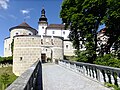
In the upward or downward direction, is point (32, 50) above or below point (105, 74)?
above

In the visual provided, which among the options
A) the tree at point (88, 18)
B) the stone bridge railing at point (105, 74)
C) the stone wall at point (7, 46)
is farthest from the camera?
the stone wall at point (7, 46)

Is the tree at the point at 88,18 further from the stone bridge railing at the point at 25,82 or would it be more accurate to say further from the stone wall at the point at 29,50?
the stone wall at the point at 29,50

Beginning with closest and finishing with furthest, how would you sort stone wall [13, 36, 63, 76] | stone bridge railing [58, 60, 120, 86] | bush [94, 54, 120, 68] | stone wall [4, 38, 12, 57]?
1. stone bridge railing [58, 60, 120, 86]
2. bush [94, 54, 120, 68]
3. stone wall [13, 36, 63, 76]
4. stone wall [4, 38, 12, 57]

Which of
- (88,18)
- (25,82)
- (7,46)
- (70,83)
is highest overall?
(88,18)

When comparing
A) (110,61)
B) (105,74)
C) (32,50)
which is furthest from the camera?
(32,50)

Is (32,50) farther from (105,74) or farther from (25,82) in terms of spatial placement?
(25,82)

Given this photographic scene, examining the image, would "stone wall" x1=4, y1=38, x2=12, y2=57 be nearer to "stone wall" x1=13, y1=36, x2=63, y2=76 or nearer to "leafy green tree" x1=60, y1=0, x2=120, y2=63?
"stone wall" x1=13, y1=36, x2=63, y2=76

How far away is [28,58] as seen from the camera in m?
42.2

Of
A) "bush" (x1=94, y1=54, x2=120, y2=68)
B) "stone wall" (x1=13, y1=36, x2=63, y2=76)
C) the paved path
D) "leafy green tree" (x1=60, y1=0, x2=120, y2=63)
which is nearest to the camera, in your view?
the paved path

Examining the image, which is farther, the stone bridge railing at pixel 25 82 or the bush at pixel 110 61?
the bush at pixel 110 61

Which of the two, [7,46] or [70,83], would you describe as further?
[7,46]

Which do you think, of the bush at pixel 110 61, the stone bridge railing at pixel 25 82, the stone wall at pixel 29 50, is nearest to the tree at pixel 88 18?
the bush at pixel 110 61

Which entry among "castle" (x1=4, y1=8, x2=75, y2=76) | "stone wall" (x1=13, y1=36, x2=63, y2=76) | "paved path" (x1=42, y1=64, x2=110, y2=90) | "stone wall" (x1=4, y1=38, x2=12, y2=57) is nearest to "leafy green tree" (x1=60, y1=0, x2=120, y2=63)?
"paved path" (x1=42, y1=64, x2=110, y2=90)

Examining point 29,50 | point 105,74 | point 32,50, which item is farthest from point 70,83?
point 29,50
